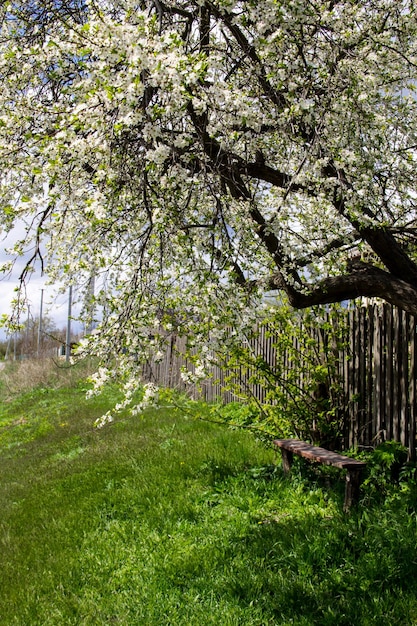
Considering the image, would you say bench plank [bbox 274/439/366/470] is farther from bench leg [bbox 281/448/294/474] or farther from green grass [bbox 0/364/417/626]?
green grass [bbox 0/364/417/626]

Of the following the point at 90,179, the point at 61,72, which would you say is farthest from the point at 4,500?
the point at 61,72

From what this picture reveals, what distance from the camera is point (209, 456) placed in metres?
7.14

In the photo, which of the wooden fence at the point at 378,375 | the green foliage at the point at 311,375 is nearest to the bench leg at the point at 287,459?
the green foliage at the point at 311,375

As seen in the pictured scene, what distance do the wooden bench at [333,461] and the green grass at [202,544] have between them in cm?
17

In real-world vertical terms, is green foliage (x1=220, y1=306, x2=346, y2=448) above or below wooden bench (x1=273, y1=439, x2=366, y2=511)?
above

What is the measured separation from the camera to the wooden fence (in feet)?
19.4

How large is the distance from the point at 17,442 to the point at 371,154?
33.8ft

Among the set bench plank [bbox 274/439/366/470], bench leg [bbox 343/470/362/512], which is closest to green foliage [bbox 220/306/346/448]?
bench plank [bbox 274/439/366/470]

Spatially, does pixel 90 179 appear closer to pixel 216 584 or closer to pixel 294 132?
pixel 294 132

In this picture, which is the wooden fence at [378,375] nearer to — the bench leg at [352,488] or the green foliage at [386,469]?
the green foliage at [386,469]

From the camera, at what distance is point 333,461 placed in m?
5.26

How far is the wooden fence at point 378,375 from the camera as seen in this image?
5914mm

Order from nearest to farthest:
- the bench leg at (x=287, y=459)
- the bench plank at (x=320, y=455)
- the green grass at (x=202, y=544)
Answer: the green grass at (x=202, y=544)
the bench plank at (x=320, y=455)
the bench leg at (x=287, y=459)

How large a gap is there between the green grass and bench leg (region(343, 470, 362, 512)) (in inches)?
5.2
